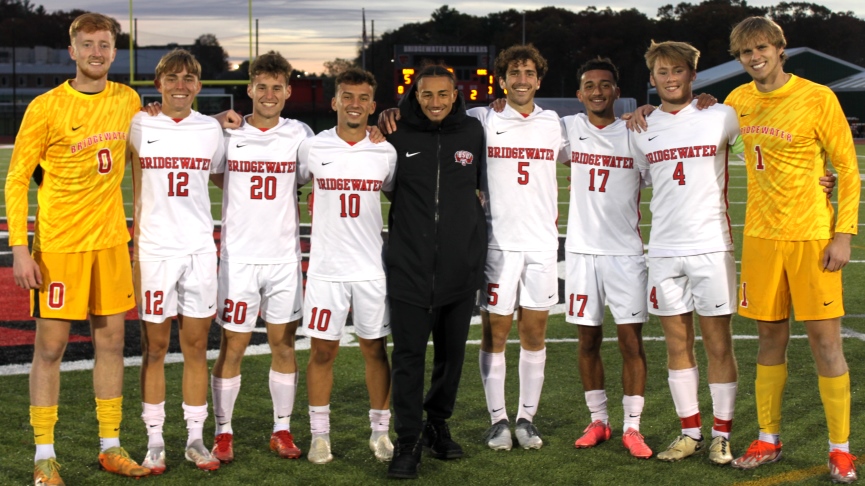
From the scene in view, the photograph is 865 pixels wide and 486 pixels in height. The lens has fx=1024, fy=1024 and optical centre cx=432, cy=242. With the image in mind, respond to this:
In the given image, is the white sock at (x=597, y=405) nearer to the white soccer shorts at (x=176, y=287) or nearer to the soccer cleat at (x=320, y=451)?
the soccer cleat at (x=320, y=451)

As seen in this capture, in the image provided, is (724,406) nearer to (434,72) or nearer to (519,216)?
(519,216)

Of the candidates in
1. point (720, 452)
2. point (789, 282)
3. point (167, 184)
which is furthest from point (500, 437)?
point (167, 184)

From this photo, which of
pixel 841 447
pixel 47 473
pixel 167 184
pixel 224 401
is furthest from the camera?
pixel 224 401

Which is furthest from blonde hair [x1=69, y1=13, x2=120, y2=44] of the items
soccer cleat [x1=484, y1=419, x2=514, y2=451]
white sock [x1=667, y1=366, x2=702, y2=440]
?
white sock [x1=667, y1=366, x2=702, y2=440]

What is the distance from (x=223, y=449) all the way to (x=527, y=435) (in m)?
1.53

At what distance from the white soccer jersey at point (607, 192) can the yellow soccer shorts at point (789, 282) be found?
0.61 meters

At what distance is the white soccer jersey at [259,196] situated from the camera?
16.3ft

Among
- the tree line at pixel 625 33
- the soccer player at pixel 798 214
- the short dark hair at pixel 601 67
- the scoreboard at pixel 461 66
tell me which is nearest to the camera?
the soccer player at pixel 798 214

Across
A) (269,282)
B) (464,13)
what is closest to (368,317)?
(269,282)

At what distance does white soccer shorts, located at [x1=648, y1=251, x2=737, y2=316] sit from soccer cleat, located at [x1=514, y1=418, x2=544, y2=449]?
890 millimetres

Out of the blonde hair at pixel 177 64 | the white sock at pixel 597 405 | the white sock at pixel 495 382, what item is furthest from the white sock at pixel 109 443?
the white sock at pixel 597 405

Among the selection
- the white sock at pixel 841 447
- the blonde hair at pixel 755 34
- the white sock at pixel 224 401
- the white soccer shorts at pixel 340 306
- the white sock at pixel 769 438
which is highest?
the blonde hair at pixel 755 34

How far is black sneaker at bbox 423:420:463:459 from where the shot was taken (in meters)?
5.11

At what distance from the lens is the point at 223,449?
5016mm
